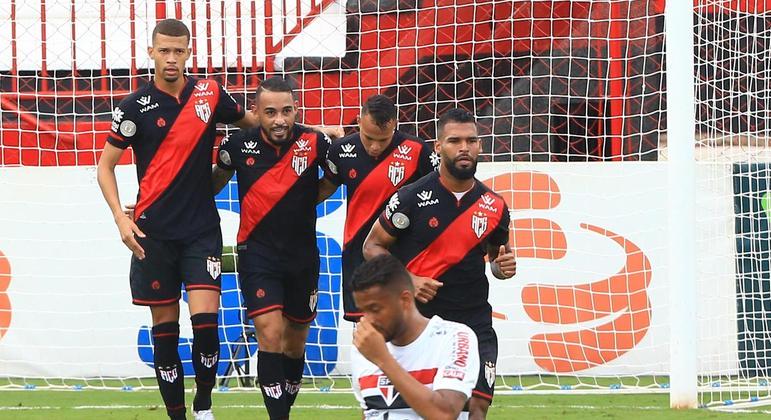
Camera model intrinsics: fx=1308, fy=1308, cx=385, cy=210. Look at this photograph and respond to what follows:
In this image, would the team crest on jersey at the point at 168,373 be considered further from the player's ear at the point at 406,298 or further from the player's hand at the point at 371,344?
the player's hand at the point at 371,344

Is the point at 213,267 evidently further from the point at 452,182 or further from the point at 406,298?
the point at 406,298

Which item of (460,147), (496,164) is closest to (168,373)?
(460,147)

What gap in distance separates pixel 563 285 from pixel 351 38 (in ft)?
9.96

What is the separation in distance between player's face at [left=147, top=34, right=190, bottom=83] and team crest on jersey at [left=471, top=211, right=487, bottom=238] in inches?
75.9

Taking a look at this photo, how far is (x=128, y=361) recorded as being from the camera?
10508mm

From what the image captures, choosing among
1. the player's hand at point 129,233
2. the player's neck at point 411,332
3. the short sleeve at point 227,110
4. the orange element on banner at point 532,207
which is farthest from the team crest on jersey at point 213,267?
the orange element on banner at point 532,207

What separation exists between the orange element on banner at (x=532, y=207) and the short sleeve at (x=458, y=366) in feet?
19.9

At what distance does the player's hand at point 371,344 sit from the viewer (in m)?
4.04

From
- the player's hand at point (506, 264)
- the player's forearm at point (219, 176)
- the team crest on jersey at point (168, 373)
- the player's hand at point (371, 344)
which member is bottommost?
the team crest on jersey at point (168, 373)

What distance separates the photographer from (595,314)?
10.3 m

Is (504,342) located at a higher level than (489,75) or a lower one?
lower

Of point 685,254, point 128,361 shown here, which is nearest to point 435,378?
point 685,254

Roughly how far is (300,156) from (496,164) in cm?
331

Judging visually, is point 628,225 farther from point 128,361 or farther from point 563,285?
point 128,361
